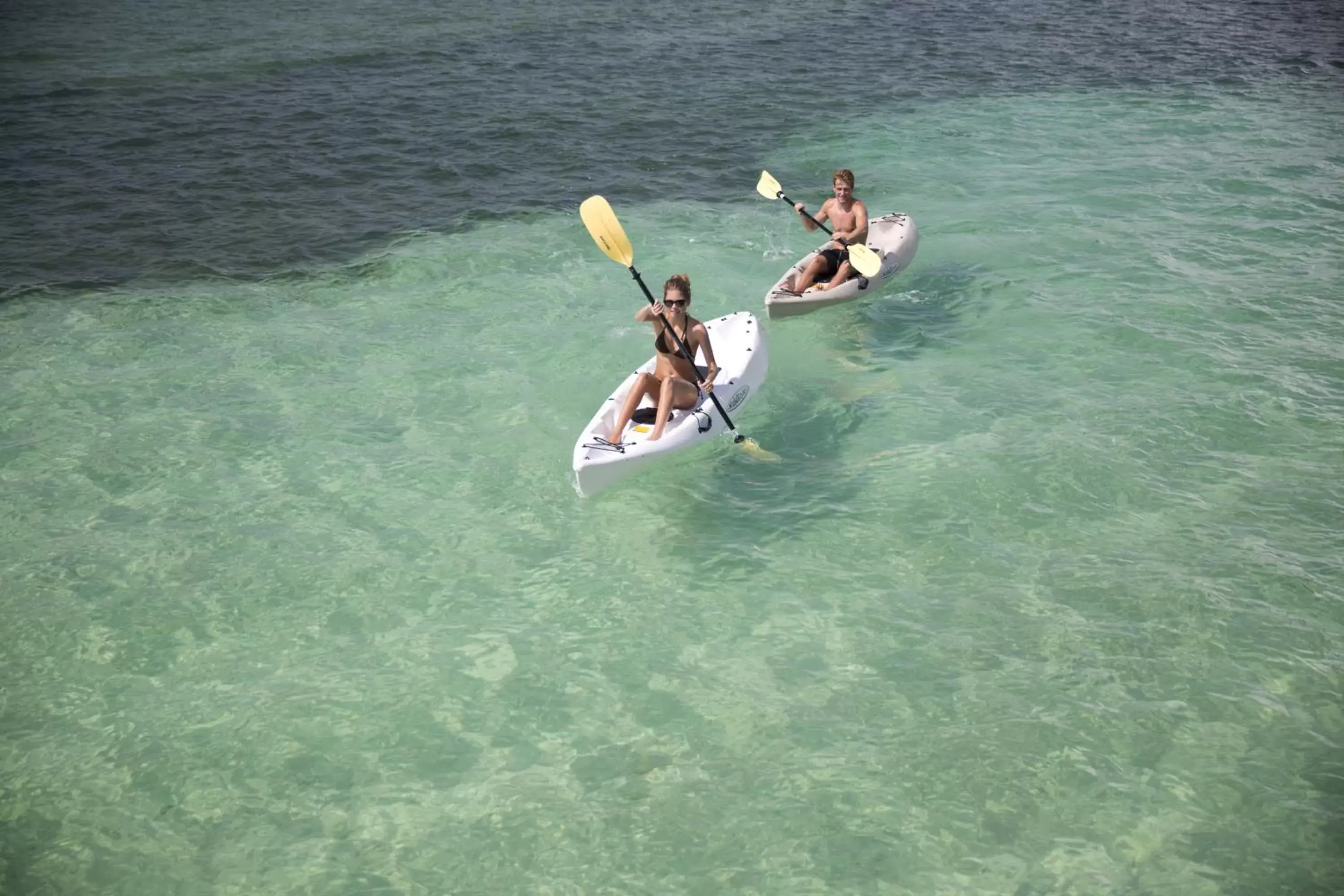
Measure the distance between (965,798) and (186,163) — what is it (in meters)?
14.9

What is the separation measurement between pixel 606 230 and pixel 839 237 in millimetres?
3288

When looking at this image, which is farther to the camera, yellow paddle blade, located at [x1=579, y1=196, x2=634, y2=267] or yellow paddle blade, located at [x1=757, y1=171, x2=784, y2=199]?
yellow paddle blade, located at [x1=757, y1=171, x2=784, y2=199]

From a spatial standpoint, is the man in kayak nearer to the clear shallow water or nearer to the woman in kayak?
the clear shallow water

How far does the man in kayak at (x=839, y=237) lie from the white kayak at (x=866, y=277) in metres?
0.08

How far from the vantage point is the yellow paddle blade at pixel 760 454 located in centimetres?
900

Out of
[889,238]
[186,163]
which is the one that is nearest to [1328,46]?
[889,238]

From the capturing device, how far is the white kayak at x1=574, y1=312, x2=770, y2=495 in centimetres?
805

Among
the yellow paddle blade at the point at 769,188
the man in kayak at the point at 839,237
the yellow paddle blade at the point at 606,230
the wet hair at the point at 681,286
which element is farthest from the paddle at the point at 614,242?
the yellow paddle blade at the point at 769,188

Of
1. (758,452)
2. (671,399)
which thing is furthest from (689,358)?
(758,452)

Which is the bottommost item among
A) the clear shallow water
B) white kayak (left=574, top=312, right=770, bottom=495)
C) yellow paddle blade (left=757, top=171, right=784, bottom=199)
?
the clear shallow water

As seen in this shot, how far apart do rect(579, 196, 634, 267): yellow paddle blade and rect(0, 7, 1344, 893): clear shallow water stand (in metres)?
1.60

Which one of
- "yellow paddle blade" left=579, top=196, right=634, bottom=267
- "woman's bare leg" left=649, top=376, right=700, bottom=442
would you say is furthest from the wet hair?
"woman's bare leg" left=649, top=376, right=700, bottom=442

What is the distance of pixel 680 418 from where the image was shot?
8703 mm

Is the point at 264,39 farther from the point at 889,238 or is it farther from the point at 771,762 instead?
the point at 771,762
